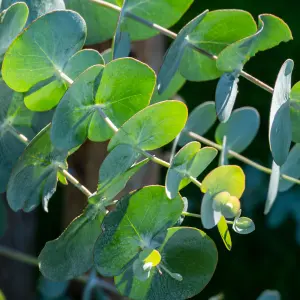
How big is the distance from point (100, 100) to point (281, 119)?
0.12 m

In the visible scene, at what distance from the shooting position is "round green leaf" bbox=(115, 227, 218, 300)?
0.42m

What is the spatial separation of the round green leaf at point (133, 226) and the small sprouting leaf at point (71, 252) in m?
0.03

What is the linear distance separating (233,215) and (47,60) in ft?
0.53

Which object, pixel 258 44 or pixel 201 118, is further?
pixel 201 118

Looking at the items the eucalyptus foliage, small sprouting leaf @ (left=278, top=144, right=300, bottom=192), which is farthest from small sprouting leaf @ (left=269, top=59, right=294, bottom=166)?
small sprouting leaf @ (left=278, top=144, right=300, bottom=192)

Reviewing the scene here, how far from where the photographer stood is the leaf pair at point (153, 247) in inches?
15.7

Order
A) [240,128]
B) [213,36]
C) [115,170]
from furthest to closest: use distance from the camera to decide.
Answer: [240,128] < [213,36] < [115,170]

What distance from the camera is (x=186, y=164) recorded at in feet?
1.33

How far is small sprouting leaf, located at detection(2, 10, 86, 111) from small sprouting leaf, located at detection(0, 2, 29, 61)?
17 millimetres

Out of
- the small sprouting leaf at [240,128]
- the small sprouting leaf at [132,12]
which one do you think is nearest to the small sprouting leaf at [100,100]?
the small sprouting leaf at [132,12]

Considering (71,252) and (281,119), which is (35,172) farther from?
(281,119)

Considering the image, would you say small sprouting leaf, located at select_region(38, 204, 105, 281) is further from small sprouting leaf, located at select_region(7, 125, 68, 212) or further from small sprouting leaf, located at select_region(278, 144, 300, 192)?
small sprouting leaf, located at select_region(278, 144, 300, 192)

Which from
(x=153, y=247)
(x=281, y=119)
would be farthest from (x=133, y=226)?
(x=281, y=119)

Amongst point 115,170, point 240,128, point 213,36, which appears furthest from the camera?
point 240,128
